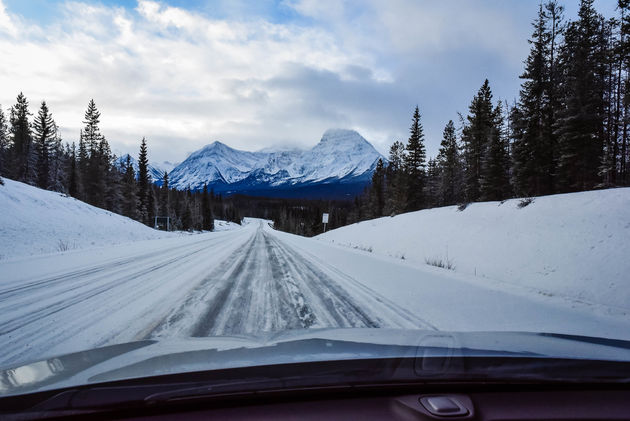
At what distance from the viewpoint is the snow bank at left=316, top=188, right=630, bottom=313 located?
20.0ft

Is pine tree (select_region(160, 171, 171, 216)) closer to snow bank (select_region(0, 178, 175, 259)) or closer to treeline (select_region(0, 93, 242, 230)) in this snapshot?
treeline (select_region(0, 93, 242, 230))

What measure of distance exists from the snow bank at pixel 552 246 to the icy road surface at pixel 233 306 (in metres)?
1.35

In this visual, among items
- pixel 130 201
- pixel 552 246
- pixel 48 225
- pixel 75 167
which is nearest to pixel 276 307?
pixel 552 246

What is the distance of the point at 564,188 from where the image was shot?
849 inches

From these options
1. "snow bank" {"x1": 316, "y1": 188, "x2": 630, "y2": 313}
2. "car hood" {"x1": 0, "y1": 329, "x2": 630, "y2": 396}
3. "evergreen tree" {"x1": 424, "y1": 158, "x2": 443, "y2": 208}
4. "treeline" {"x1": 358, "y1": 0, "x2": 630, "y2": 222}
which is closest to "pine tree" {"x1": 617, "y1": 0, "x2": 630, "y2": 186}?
"treeline" {"x1": 358, "y1": 0, "x2": 630, "y2": 222}

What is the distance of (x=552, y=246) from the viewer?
8008mm

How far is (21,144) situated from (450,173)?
224 ft

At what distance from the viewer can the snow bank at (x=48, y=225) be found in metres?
13.1

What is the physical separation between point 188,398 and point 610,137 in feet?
104

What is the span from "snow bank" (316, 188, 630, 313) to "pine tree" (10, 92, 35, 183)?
194 feet

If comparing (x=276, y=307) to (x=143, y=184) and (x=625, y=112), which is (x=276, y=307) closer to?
(x=625, y=112)

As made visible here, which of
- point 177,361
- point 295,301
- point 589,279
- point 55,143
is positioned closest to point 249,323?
point 295,301

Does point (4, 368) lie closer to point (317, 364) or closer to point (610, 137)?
point (317, 364)

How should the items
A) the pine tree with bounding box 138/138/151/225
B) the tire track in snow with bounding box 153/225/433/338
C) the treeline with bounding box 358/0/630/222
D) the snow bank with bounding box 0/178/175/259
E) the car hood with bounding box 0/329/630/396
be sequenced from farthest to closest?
the pine tree with bounding box 138/138/151/225 < the treeline with bounding box 358/0/630/222 < the snow bank with bounding box 0/178/175/259 < the tire track in snow with bounding box 153/225/433/338 < the car hood with bounding box 0/329/630/396
